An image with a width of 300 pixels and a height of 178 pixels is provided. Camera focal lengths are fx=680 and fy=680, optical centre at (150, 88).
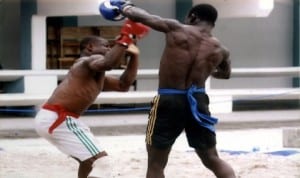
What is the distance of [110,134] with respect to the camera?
12453mm

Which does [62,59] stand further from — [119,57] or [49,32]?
[119,57]

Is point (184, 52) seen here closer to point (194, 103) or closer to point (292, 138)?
point (194, 103)

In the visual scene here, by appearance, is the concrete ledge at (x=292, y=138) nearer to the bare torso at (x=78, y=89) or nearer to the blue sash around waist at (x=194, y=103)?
the blue sash around waist at (x=194, y=103)

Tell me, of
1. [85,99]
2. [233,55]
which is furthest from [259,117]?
[85,99]

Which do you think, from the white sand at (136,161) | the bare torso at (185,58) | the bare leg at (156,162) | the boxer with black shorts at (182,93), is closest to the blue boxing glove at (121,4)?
the boxer with black shorts at (182,93)

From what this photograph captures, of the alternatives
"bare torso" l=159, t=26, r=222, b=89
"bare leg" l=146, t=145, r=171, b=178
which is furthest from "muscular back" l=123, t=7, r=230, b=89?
"bare leg" l=146, t=145, r=171, b=178

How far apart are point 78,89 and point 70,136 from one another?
0.38 m

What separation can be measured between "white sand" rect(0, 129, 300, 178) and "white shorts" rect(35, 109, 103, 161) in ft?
0.55

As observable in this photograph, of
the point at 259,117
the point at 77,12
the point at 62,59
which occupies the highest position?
the point at 77,12

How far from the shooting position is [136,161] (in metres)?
8.39

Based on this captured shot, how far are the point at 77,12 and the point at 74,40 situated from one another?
2179 mm

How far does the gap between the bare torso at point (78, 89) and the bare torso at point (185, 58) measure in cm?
60

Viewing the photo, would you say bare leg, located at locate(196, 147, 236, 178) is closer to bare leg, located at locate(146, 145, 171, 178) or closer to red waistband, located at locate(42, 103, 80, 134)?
bare leg, located at locate(146, 145, 171, 178)

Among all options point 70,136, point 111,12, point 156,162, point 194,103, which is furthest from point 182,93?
point 70,136
